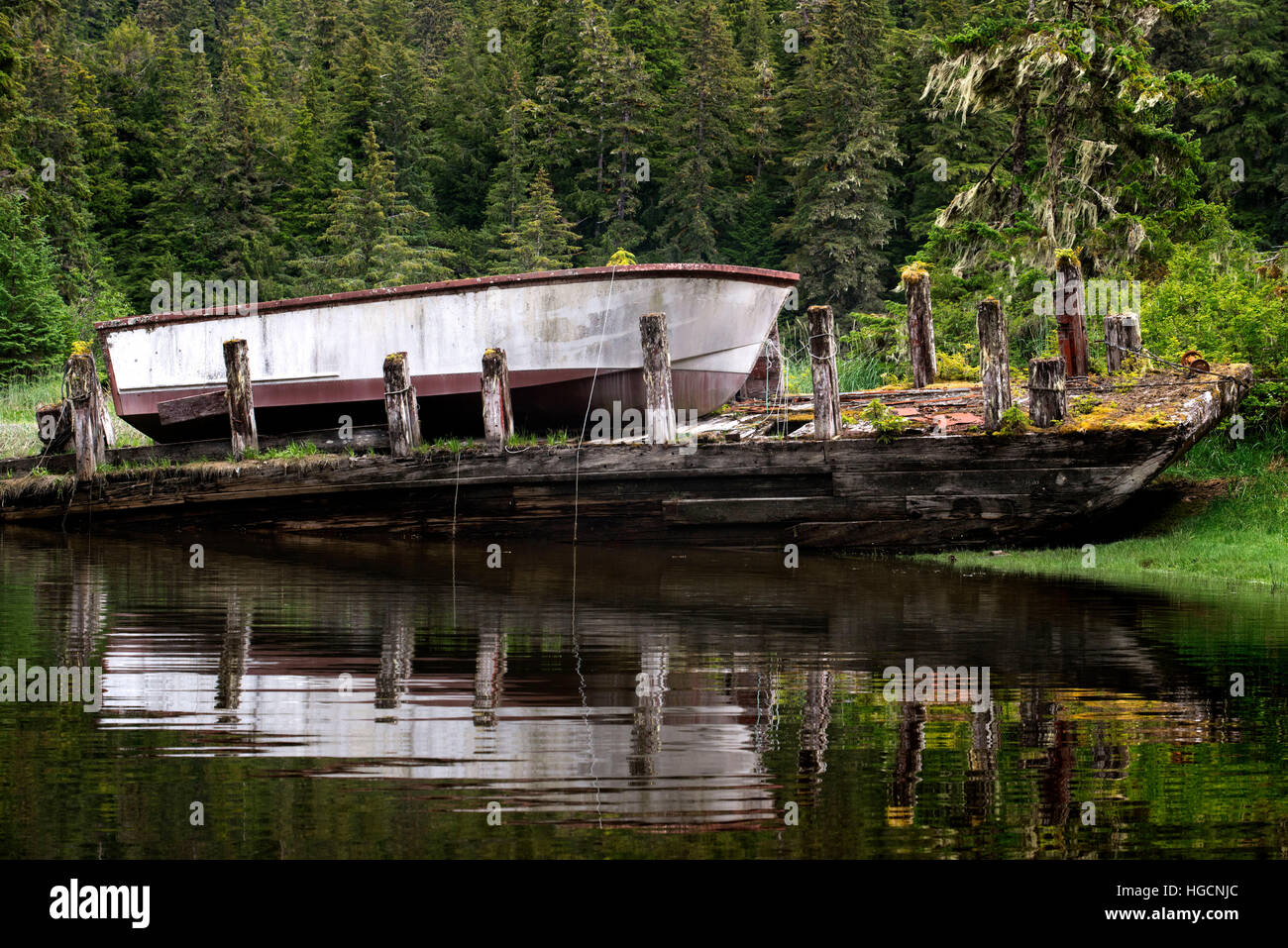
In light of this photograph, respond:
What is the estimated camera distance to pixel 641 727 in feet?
19.1

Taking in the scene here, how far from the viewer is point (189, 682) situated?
22.3ft

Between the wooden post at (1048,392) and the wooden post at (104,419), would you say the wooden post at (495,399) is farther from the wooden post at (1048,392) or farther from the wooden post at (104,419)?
the wooden post at (1048,392)

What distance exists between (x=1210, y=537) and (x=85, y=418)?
13.6m

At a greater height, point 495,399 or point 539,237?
point 539,237

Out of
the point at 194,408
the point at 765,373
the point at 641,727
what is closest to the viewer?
the point at 641,727

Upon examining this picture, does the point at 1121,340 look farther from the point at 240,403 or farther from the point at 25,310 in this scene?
the point at 25,310

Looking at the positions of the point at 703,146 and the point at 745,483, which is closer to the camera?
the point at 745,483

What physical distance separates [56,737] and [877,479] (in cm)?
978

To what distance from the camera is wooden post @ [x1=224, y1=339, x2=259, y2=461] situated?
54.9 ft

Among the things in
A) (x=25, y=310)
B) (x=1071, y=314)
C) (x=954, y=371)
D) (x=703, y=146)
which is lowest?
(x=954, y=371)

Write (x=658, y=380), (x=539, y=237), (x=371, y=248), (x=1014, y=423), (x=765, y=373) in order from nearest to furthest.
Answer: (x=1014, y=423) < (x=658, y=380) < (x=765, y=373) < (x=371, y=248) < (x=539, y=237)

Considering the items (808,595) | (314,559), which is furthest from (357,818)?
(314,559)

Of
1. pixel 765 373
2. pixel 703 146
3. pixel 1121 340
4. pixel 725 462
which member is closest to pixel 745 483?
pixel 725 462
